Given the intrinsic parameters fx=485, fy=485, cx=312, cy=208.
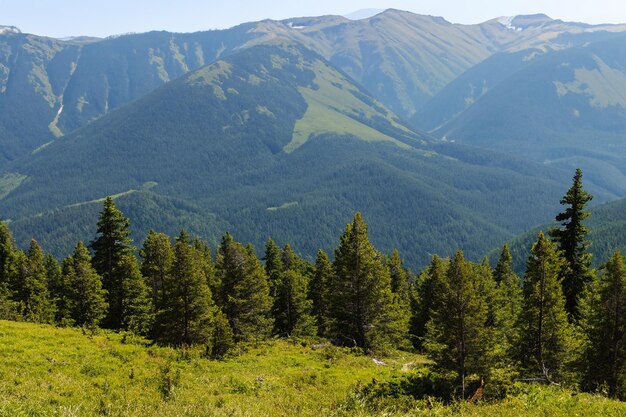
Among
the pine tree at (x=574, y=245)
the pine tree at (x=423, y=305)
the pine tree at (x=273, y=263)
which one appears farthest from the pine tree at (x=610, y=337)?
the pine tree at (x=273, y=263)

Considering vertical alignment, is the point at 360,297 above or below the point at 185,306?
above

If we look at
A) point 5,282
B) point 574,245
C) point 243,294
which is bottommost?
point 5,282

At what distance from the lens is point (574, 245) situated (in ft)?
145

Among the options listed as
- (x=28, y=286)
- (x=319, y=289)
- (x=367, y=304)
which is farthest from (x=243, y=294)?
(x=28, y=286)

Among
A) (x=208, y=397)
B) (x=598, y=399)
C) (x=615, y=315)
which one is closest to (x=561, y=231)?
(x=615, y=315)

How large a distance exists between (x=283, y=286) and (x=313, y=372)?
97.9 feet

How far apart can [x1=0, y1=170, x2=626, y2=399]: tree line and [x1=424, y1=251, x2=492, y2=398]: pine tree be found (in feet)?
0.22

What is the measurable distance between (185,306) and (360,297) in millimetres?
16551

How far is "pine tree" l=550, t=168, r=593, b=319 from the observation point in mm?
43531

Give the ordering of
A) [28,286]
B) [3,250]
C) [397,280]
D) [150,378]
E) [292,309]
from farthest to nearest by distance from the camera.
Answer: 1. [397,280]
2. [3,250]
3. [292,309]
4. [28,286]
5. [150,378]

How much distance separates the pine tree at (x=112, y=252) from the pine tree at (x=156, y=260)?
2596mm

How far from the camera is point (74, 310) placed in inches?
1906

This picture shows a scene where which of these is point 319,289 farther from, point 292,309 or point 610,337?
point 610,337

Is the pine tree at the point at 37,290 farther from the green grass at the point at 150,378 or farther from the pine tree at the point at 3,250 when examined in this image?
the green grass at the point at 150,378
